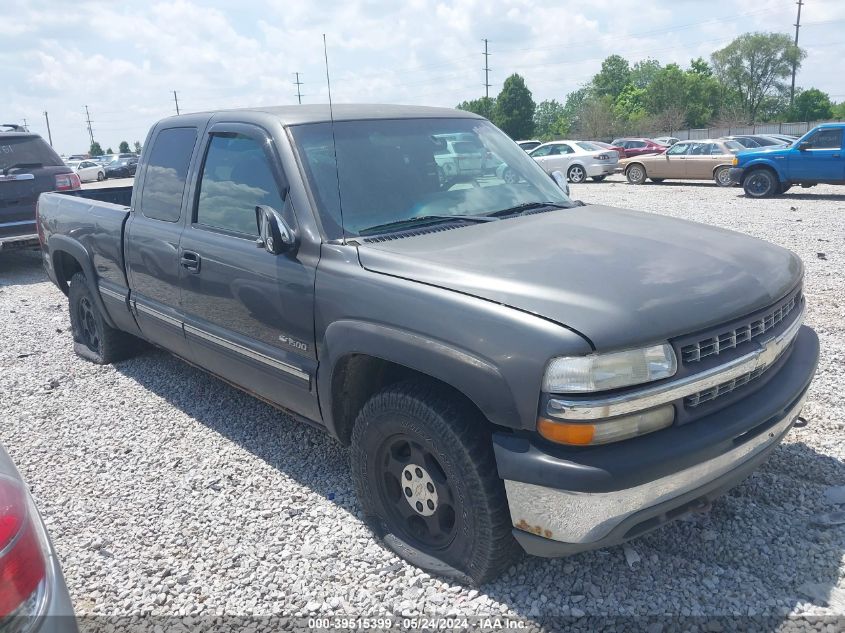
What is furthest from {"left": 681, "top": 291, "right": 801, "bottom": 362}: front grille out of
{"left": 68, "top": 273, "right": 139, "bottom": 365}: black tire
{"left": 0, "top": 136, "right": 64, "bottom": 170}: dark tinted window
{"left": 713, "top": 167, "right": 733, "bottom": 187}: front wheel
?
{"left": 713, "top": 167, "right": 733, "bottom": 187}: front wheel

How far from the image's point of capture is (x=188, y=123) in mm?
4164

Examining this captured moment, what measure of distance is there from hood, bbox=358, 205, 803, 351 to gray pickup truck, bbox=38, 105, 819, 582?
0.04ft

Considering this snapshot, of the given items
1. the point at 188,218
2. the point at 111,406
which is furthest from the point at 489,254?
the point at 111,406

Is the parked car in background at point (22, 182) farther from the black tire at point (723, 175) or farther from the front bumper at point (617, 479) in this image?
the black tire at point (723, 175)

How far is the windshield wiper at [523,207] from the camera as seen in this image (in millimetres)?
3461

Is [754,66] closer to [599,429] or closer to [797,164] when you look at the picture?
[797,164]

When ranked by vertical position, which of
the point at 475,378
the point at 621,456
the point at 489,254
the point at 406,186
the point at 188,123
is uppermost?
the point at 188,123

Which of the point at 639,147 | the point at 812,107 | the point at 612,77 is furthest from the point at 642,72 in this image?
the point at 639,147

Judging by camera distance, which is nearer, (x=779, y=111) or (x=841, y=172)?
(x=841, y=172)

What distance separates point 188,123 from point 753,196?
15.3 metres

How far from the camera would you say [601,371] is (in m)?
2.20

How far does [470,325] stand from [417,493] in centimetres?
85

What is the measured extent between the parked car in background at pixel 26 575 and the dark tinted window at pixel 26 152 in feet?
30.8

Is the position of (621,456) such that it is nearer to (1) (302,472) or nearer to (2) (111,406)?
(1) (302,472)
